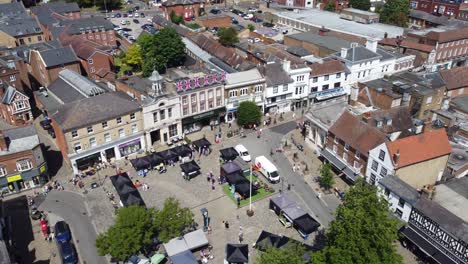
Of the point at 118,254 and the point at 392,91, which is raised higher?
the point at 392,91

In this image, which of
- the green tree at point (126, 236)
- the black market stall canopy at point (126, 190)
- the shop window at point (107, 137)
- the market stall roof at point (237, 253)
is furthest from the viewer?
the shop window at point (107, 137)

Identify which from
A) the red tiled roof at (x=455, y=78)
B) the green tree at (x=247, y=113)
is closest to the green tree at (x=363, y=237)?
the green tree at (x=247, y=113)

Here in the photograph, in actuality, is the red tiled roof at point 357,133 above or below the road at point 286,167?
above

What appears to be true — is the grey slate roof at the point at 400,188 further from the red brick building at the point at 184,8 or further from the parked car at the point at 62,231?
the red brick building at the point at 184,8

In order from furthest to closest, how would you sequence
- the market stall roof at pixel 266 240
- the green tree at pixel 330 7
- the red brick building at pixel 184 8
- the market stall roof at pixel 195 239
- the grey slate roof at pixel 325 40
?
1. the green tree at pixel 330 7
2. the red brick building at pixel 184 8
3. the grey slate roof at pixel 325 40
4. the market stall roof at pixel 195 239
5. the market stall roof at pixel 266 240

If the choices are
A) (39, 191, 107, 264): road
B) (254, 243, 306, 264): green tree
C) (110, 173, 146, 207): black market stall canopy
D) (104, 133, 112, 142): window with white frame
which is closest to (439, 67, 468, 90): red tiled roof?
(254, 243, 306, 264): green tree

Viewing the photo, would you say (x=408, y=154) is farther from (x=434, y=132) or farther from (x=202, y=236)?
(x=202, y=236)

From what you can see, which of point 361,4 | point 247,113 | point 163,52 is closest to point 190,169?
Result: point 247,113

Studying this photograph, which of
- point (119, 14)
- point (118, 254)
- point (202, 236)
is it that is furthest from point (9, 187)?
point (119, 14)
